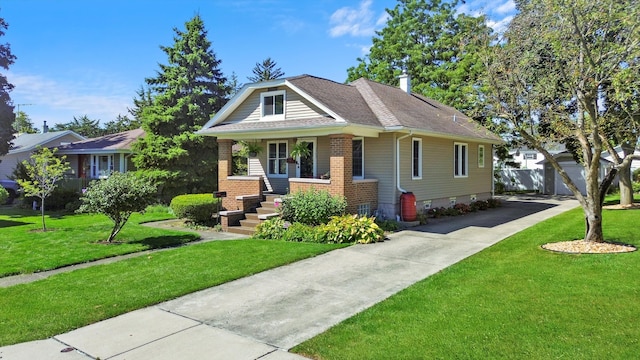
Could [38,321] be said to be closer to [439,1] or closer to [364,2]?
[364,2]

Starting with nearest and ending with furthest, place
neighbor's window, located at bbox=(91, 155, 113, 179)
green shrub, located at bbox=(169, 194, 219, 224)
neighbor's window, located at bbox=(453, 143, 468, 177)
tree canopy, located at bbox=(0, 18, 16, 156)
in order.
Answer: green shrub, located at bbox=(169, 194, 219, 224), neighbor's window, located at bbox=(453, 143, 468, 177), tree canopy, located at bbox=(0, 18, 16, 156), neighbor's window, located at bbox=(91, 155, 113, 179)

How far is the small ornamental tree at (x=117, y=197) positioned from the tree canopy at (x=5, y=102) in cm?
1903

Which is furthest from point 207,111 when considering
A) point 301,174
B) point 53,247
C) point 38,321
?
point 38,321

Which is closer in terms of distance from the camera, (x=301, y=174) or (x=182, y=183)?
(x=301, y=174)

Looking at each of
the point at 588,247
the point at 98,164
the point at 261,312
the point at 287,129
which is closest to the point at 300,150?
the point at 287,129

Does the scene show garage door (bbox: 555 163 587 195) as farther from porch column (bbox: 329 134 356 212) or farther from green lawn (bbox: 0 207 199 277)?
green lawn (bbox: 0 207 199 277)

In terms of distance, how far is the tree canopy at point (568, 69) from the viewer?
8211 mm

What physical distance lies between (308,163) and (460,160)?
23.9 feet

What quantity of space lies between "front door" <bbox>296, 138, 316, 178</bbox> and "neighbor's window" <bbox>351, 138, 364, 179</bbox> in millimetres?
1519

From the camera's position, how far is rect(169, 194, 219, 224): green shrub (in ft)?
47.7

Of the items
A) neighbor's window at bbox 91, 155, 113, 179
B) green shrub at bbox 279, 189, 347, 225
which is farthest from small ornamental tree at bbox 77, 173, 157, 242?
neighbor's window at bbox 91, 155, 113, 179

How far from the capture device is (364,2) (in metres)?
16.5

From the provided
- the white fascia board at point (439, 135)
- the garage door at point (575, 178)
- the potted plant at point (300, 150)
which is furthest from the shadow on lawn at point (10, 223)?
the garage door at point (575, 178)

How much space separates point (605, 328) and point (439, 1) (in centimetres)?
3544
